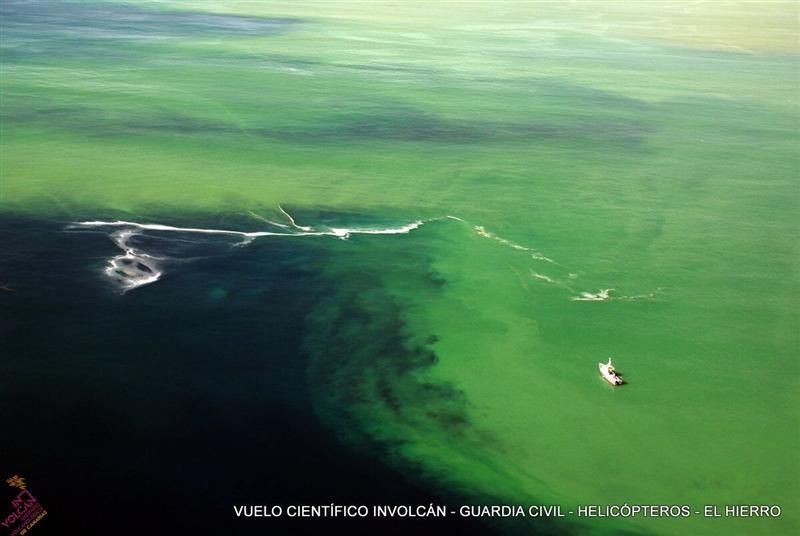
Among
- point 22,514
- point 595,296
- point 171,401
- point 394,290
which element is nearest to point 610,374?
point 595,296

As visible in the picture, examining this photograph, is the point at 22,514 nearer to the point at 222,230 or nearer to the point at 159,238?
the point at 159,238

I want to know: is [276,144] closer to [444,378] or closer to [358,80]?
[358,80]

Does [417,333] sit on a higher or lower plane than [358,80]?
lower

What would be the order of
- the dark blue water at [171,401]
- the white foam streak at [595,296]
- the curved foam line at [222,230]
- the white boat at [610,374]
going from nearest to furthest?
the dark blue water at [171,401] < the white boat at [610,374] < the white foam streak at [595,296] < the curved foam line at [222,230]

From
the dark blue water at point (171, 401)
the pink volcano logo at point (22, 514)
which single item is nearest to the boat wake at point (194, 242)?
the dark blue water at point (171, 401)

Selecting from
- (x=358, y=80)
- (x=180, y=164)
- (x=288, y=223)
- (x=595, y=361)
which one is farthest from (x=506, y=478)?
(x=358, y=80)

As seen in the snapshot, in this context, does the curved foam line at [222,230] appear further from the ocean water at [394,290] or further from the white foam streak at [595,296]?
the white foam streak at [595,296]

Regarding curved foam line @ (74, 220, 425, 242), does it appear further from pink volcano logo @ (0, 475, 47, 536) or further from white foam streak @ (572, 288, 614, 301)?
pink volcano logo @ (0, 475, 47, 536)
